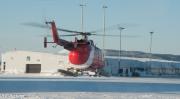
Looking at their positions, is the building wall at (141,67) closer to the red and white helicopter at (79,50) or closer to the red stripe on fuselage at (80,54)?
the red and white helicopter at (79,50)

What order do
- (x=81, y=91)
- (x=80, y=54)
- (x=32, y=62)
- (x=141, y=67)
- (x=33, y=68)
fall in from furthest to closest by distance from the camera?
1. (x=141, y=67)
2. (x=33, y=68)
3. (x=32, y=62)
4. (x=80, y=54)
5. (x=81, y=91)

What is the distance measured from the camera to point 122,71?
110562 mm

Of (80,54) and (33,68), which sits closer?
(80,54)

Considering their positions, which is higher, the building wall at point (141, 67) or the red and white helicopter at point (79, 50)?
the red and white helicopter at point (79, 50)

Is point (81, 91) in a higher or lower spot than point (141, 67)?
higher

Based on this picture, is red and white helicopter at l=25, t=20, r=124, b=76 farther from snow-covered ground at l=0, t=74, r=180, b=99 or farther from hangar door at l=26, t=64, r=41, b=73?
hangar door at l=26, t=64, r=41, b=73

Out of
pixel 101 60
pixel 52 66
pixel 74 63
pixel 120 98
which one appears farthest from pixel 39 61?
pixel 120 98

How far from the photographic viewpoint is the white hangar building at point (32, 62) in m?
100

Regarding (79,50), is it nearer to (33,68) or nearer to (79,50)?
(79,50)

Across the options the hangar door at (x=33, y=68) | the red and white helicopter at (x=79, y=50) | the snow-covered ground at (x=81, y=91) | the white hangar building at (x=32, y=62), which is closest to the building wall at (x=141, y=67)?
the white hangar building at (x=32, y=62)

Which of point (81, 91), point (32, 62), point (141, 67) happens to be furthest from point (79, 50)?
point (141, 67)

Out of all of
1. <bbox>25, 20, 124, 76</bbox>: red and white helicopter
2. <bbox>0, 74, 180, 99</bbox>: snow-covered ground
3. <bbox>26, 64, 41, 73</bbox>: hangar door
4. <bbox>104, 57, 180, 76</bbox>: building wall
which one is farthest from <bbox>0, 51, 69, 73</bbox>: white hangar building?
<bbox>0, 74, 180, 99</bbox>: snow-covered ground

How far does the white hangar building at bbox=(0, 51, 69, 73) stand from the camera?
10038cm

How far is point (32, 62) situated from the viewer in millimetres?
104625
